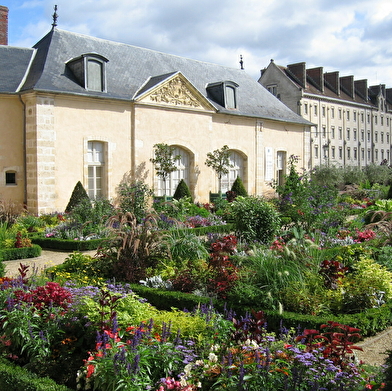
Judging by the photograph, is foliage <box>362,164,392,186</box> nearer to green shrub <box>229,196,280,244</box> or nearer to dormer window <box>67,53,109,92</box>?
dormer window <box>67,53,109,92</box>

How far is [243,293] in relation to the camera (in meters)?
5.38

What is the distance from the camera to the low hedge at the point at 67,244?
33.2ft

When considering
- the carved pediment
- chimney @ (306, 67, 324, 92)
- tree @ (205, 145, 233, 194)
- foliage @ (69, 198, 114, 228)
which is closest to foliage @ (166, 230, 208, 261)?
foliage @ (69, 198, 114, 228)

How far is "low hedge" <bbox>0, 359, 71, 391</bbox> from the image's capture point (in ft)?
11.3

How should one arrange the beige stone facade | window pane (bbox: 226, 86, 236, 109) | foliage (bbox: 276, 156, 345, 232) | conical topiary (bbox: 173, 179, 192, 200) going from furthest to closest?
window pane (bbox: 226, 86, 236, 109)
conical topiary (bbox: 173, 179, 192, 200)
the beige stone facade
foliage (bbox: 276, 156, 345, 232)

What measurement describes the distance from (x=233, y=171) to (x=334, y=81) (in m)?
24.6

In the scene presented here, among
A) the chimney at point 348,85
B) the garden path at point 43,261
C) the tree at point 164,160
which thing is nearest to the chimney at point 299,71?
the chimney at point 348,85

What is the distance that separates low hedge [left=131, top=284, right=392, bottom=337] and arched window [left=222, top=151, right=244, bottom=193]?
1478cm

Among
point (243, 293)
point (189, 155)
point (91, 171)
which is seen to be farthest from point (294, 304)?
point (189, 155)

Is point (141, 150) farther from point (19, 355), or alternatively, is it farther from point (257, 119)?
point (19, 355)

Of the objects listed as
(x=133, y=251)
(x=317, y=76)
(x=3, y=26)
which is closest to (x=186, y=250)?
(x=133, y=251)

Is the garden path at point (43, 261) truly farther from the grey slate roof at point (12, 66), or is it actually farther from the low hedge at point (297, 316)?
the grey slate roof at point (12, 66)

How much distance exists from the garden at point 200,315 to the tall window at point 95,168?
667 centimetres

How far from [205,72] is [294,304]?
1739 cm
